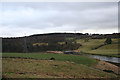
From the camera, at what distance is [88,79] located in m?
19.8

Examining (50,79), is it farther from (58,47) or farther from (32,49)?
(58,47)

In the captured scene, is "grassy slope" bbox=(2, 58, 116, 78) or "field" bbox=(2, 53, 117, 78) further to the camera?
"field" bbox=(2, 53, 117, 78)

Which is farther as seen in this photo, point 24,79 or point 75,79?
point 75,79

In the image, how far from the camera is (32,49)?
77.7 m

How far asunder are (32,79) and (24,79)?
0.86 meters

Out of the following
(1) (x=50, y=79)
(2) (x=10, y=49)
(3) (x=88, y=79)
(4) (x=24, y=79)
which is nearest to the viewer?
(4) (x=24, y=79)

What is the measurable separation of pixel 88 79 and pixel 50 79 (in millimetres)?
6650

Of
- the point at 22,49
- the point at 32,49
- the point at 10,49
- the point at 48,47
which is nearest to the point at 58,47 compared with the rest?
the point at 48,47

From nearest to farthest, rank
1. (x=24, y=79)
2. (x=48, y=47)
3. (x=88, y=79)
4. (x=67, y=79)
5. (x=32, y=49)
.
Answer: (x=24, y=79) → (x=67, y=79) → (x=88, y=79) → (x=32, y=49) → (x=48, y=47)

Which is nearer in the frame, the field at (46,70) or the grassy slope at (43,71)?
the grassy slope at (43,71)

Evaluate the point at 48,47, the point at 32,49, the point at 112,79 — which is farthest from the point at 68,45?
the point at 112,79

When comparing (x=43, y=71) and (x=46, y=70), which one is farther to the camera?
(x=46, y=70)

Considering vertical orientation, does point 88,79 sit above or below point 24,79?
below

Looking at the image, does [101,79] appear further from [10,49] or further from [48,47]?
[48,47]
